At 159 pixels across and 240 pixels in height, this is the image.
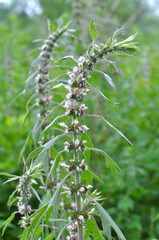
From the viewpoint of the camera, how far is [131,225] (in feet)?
10.1

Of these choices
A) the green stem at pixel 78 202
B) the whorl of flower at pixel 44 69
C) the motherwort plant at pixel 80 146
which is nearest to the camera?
the motherwort plant at pixel 80 146

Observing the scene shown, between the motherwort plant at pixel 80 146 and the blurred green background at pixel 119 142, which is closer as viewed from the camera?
the motherwort plant at pixel 80 146

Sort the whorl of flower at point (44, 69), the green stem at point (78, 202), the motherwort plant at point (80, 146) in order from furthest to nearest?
the whorl of flower at point (44, 69), the green stem at point (78, 202), the motherwort plant at point (80, 146)

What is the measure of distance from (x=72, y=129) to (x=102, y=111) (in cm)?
318

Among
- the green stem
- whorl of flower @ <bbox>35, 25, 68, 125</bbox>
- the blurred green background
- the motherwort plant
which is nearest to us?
the motherwort plant

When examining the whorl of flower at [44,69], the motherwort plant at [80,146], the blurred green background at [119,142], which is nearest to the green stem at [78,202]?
the motherwort plant at [80,146]

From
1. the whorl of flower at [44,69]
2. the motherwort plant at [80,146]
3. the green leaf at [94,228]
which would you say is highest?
the whorl of flower at [44,69]

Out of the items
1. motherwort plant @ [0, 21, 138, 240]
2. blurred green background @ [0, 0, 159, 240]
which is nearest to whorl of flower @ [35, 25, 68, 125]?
motherwort plant @ [0, 21, 138, 240]

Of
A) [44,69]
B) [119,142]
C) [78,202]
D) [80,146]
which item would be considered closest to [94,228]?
[78,202]

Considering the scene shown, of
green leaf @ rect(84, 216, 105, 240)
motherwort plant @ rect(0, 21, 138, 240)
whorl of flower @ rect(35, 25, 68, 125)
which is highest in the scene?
whorl of flower @ rect(35, 25, 68, 125)

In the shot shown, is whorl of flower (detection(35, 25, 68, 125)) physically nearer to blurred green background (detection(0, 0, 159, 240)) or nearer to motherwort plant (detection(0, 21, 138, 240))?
motherwort plant (detection(0, 21, 138, 240))

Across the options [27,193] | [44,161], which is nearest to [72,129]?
[44,161]

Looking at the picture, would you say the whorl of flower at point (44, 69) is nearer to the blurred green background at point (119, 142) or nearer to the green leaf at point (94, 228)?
the green leaf at point (94, 228)

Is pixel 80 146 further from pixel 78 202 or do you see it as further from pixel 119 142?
pixel 119 142
